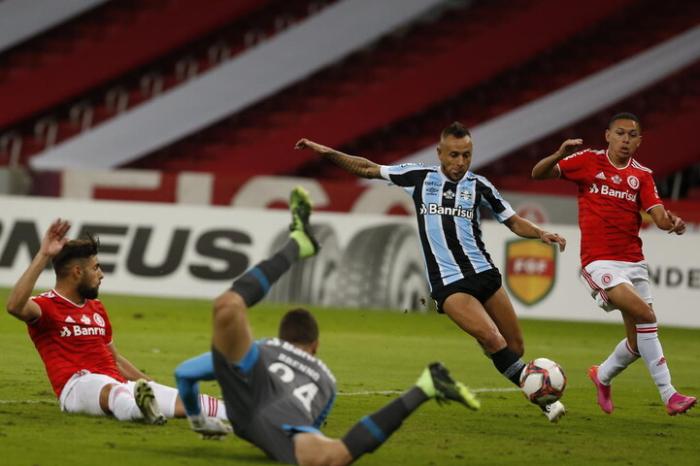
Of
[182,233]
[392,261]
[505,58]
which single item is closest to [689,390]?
[392,261]

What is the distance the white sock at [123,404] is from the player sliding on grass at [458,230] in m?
2.18

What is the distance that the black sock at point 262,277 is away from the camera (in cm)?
698

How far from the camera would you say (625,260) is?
33.3ft

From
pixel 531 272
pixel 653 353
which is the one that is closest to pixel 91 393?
pixel 653 353

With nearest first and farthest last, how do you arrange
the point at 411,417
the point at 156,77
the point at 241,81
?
1. the point at 411,417
2. the point at 241,81
3. the point at 156,77

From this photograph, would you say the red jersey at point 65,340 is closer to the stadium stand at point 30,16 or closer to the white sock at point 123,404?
the white sock at point 123,404

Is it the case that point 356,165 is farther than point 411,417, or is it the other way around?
point 356,165

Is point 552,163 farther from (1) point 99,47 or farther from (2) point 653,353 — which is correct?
(1) point 99,47

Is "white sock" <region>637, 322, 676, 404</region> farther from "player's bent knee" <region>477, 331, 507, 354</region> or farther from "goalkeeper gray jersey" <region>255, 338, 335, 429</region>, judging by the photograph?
"goalkeeper gray jersey" <region>255, 338, 335, 429</region>

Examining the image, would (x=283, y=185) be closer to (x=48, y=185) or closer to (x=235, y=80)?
(x=48, y=185)

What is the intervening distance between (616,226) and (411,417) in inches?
83.8

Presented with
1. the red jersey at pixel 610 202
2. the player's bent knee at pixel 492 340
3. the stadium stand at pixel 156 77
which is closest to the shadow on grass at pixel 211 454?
the player's bent knee at pixel 492 340

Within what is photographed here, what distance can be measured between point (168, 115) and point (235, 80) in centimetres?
164

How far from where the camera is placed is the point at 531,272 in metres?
18.2
